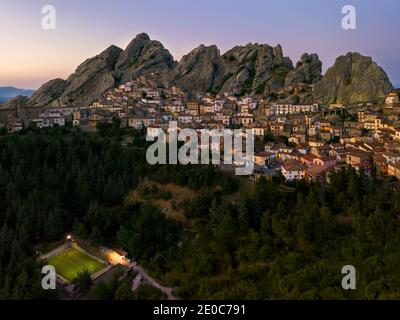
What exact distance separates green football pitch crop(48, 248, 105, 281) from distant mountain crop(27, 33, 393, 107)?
1018 inches

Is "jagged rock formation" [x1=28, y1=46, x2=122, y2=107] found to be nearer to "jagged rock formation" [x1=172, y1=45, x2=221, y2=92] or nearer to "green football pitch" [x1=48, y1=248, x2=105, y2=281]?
"jagged rock formation" [x1=172, y1=45, x2=221, y2=92]

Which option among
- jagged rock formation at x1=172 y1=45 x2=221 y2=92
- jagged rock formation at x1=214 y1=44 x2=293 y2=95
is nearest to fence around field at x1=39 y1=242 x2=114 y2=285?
jagged rock formation at x1=214 y1=44 x2=293 y2=95

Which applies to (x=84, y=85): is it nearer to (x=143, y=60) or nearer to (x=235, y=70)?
(x=143, y=60)

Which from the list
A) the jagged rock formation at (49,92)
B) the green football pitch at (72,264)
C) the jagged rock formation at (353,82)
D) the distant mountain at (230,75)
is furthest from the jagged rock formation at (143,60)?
the green football pitch at (72,264)

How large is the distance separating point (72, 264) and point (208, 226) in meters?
6.42

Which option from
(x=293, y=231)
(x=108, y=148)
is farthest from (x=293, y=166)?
(x=108, y=148)

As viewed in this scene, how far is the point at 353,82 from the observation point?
38.2m

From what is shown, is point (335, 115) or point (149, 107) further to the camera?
point (149, 107)

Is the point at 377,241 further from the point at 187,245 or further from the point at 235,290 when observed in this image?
the point at 187,245

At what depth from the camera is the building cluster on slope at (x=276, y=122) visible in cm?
2405

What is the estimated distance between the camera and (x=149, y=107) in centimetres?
4122

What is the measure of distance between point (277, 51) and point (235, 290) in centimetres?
3900

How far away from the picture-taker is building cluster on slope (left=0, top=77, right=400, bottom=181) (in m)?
24.0
